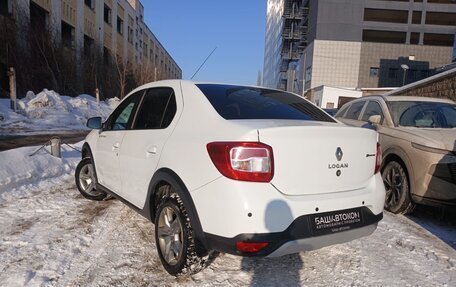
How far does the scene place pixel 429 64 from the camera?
1740 inches

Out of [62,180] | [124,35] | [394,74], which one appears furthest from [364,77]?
[62,180]

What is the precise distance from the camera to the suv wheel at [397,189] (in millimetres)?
5129

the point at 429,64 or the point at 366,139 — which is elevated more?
the point at 429,64

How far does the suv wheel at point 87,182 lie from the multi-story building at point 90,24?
21.6 m

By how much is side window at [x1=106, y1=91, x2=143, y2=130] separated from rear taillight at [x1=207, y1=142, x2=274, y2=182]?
1.91 m

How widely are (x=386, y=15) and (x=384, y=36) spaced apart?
239 centimetres

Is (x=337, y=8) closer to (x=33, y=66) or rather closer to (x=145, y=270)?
(x=33, y=66)

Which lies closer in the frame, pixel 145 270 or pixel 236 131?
pixel 236 131

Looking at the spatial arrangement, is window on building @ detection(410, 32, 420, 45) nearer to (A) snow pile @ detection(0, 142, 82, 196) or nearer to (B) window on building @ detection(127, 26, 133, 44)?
(B) window on building @ detection(127, 26, 133, 44)

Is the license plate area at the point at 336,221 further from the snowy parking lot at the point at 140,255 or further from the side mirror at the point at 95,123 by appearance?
the side mirror at the point at 95,123

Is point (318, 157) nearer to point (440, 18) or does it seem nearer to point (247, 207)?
point (247, 207)

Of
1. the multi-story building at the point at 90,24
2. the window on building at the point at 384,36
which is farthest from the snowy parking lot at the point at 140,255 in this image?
the window on building at the point at 384,36

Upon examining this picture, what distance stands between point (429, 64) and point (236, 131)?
48.8 m

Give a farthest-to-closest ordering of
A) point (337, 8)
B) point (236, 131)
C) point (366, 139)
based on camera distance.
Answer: point (337, 8) → point (366, 139) → point (236, 131)
